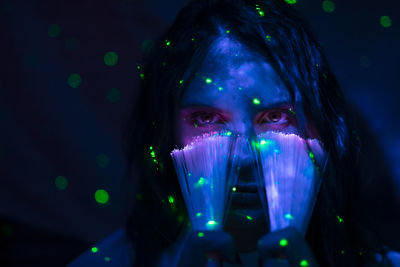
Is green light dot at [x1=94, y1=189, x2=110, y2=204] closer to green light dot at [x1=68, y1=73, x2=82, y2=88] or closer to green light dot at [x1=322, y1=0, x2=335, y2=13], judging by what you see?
green light dot at [x1=68, y1=73, x2=82, y2=88]

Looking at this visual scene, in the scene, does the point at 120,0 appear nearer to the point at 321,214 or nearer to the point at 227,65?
the point at 227,65

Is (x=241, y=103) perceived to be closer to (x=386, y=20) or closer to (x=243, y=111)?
(x=243, y=111)

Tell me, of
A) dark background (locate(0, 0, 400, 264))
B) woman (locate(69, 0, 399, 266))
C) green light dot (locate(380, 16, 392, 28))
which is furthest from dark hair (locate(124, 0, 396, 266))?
green light dot (locate(380, 16, 392, 28))

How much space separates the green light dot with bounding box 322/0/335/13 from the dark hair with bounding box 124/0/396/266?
0.24m

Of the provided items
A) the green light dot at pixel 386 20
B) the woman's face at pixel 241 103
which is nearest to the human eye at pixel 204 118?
the woman's face at pixel 241 103

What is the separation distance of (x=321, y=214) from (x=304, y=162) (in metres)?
0.23

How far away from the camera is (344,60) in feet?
3.85

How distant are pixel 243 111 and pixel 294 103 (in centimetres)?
12

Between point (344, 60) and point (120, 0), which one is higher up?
point (120, 0)

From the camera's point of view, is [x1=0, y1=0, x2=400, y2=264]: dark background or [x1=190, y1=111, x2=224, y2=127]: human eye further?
[x1=0, y1=0, x2=400, y2=264]: dark background

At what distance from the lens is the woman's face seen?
771 millimetres

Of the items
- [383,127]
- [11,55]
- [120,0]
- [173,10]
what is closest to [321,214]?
[383,127]

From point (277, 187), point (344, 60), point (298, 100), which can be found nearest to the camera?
point (277, 187)

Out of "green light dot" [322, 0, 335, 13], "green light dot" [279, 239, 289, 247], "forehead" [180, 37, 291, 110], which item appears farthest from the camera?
"green light dot" [322, 0, 335, 13]
